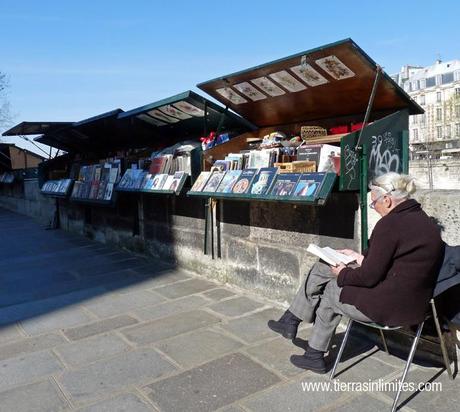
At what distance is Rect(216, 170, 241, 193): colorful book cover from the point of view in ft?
14.5

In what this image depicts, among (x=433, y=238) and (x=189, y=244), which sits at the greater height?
(x=433, y=238)

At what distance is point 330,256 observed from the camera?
10.2ft

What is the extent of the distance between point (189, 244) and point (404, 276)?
354cm

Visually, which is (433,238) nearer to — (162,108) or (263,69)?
(263,69)

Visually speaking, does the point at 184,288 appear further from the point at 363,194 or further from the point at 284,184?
the point at 363,194

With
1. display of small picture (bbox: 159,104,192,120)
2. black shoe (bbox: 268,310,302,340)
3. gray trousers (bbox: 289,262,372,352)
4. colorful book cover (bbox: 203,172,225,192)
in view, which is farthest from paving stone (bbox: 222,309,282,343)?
display of small picture (bbox: 159,104,192,120)

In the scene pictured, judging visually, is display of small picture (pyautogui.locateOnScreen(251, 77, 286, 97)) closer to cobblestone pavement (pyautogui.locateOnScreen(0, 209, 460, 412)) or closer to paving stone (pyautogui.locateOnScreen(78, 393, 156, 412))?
cobblestone pavement (pyautogui.locateOnScreen(0, 209, 460, 412))

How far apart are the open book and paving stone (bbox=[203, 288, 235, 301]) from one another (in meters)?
1.84

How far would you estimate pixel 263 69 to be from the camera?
424 centimetres

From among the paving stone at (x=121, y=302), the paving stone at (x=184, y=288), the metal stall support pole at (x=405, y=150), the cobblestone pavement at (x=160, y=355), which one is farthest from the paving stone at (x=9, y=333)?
the metal stall support pole at (x=405, y=150)

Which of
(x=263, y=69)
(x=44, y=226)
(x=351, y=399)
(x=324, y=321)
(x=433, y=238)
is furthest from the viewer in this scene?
(x=44, y=226)

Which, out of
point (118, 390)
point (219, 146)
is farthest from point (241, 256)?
point (118, 390)

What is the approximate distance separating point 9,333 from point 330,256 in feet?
9.29

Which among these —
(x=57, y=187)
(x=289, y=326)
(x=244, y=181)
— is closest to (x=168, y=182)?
(x=244, y=181)
